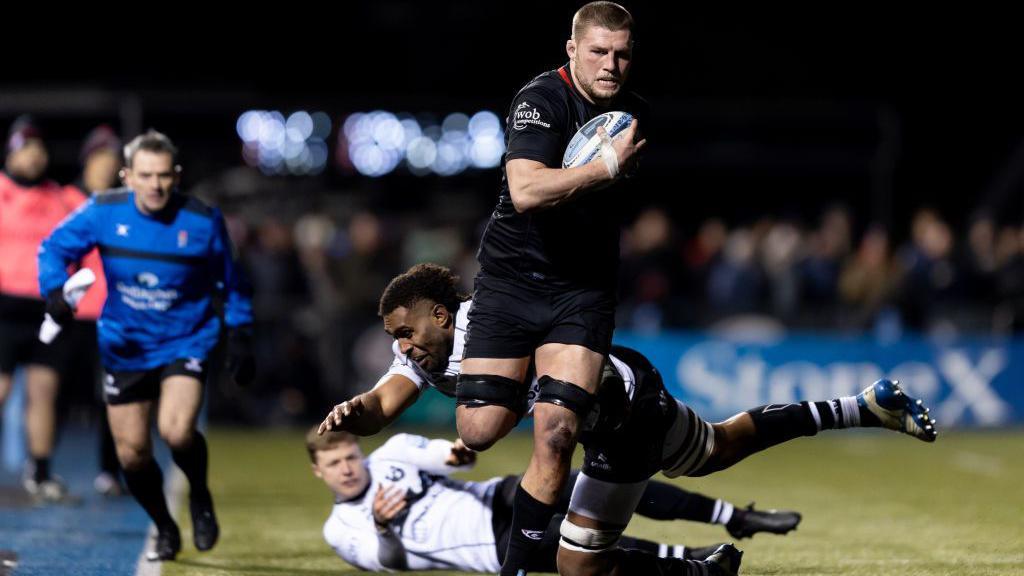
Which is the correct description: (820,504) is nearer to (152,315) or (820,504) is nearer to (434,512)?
(434,512)

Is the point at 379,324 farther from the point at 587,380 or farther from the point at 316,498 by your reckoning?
the point at 587,380

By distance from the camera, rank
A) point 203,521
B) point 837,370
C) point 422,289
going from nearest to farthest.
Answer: point 422,289 < point 203,521 < point 837,370

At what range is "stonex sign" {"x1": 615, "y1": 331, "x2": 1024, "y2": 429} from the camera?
616 inches

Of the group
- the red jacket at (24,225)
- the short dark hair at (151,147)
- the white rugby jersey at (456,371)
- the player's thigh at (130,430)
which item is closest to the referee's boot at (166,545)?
the player's thigh at (130,430)

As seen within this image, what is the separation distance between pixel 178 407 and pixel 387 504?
146 cm

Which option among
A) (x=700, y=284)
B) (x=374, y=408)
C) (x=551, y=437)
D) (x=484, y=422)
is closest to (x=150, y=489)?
(x=374, y=408)

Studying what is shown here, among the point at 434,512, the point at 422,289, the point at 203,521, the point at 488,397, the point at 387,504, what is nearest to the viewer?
the point at 488,397

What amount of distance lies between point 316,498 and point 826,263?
810 centimetres

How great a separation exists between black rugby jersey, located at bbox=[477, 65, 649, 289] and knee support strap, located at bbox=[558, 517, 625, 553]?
939mm

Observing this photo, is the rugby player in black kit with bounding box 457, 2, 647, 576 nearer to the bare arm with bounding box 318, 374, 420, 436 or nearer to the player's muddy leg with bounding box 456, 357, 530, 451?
the player's muddy leg with bounding box 456, 357, 530, 451

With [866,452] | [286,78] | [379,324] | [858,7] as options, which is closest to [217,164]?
[379,324]

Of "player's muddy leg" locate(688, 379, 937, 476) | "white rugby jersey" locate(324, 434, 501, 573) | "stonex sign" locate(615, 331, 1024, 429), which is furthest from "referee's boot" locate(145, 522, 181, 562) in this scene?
"stonex sign" locate(615, 331, 1024, 429)

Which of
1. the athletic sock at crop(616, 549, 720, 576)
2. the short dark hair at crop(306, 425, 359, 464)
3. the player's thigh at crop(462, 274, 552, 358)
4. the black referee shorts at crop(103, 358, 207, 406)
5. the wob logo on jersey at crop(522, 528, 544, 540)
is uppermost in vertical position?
the player's thigh at crop(462, 274, 552, 358)

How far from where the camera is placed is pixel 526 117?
217 inches
